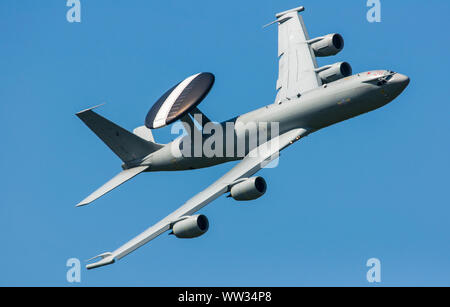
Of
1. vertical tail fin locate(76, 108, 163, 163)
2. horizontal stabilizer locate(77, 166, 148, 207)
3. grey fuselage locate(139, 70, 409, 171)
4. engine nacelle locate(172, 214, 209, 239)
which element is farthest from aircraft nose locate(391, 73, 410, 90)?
horizontal stabilizer locate(77, 166, 148, 207)

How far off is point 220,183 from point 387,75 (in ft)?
50.4

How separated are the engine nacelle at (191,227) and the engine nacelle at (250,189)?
10.7ft

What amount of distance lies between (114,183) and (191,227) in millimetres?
11851

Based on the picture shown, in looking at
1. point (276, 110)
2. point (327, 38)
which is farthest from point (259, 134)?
point (327, 38)

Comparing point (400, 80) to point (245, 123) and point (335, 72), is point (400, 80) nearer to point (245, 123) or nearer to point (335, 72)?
point (335, 72)

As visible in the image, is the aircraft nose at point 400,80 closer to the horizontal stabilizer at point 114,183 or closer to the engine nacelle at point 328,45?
the engine nacelle at point 328,45

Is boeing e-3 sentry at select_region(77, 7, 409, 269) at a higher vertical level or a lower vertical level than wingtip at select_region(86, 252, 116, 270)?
higher

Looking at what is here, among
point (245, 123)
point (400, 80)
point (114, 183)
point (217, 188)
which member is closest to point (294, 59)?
point (245, 123)

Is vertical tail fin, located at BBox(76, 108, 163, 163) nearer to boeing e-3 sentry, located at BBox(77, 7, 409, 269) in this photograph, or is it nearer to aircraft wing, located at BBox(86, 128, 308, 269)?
boeing e-3 sentry, located at BBox(77, 7, 409, 269)

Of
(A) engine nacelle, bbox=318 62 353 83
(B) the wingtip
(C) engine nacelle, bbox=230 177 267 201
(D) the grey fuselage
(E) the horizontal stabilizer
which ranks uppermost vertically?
(A) engine nacelle, bbox=318 62 353 83

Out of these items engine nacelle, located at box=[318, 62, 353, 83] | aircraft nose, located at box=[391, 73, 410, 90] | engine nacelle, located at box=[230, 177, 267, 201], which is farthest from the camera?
engine nacelle, located at box=[318, 62, 353, 83]

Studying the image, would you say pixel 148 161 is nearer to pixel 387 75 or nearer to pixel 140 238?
pixel 140 238

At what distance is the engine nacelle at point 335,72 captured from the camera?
254 ft

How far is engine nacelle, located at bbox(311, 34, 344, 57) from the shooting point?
80.7 metres
